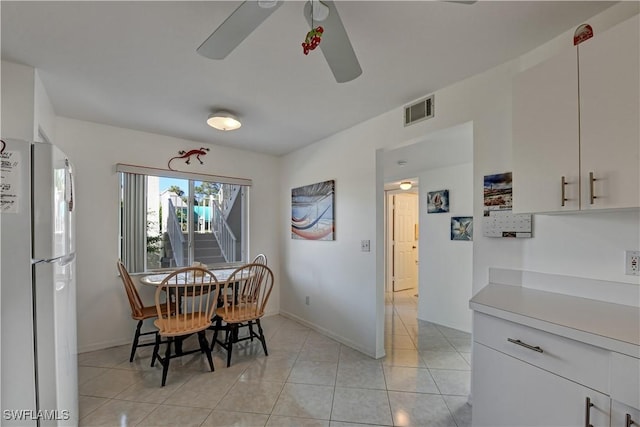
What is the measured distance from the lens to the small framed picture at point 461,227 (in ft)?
11.9

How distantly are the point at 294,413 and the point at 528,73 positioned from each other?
2.50 meters

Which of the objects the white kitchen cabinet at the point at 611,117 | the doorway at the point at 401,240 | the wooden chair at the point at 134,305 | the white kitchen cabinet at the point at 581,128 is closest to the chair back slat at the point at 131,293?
the wooden chair at the point at 134,305

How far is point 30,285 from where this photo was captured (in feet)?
3.83

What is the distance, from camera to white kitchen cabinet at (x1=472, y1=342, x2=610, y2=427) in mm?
1031

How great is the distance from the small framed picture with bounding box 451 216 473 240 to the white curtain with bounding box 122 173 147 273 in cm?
384

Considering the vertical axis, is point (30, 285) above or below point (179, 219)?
below

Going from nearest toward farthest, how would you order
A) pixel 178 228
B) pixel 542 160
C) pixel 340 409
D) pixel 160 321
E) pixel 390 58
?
pixel 542 160 < pixel 390 58 < pixel 340 409 < pixel 160 321 < pixel 178 228

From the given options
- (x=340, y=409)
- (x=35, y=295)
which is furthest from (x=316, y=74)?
(x=340, y=409)

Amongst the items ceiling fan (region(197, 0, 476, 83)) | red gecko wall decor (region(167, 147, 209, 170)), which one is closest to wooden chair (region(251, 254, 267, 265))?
red gecko wall decor (region(167, 147, 209, 170))

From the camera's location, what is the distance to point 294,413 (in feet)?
6.40

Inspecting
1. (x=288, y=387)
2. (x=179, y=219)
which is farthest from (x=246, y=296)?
(x=179, y=219)

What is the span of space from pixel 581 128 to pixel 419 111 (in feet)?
4.14

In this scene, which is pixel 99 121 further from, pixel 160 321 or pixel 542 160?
pixel 542 160

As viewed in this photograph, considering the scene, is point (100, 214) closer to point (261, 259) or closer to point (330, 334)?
point (261, 259)
